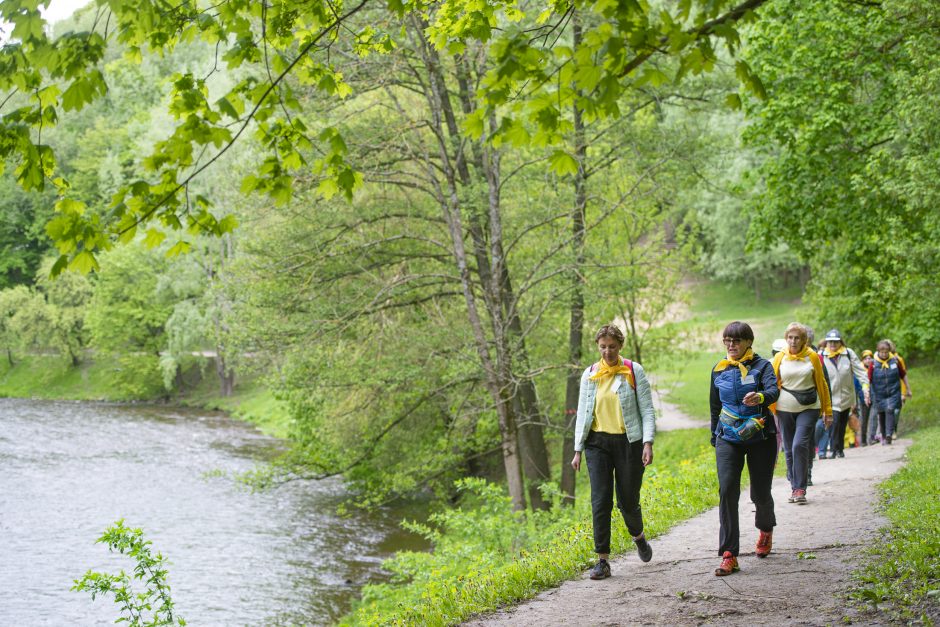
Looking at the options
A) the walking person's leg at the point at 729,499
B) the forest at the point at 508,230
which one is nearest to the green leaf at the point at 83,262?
the walking person's leg at the point at 729,499

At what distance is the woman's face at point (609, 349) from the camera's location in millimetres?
6996

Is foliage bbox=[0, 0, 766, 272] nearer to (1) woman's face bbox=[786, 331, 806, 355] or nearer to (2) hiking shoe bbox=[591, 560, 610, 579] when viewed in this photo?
(2) hiking shoe bbox=[591, 560, 610, 579]

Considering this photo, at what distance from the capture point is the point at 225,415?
4131 cm

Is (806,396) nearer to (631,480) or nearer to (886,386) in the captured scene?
(631,480)

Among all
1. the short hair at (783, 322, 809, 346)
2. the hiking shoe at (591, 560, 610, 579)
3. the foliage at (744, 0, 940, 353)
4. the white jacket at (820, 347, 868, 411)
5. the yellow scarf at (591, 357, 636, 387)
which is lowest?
the hiking shoe at (591, 560, 610, 579)

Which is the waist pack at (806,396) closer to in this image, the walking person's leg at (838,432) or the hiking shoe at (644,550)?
the hiking shoe at (644,550)

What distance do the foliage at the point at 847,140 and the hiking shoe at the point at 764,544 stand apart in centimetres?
1052

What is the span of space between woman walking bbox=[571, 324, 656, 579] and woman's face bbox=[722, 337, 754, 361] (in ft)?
2.24

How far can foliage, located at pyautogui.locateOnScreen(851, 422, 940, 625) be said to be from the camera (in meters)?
5.19

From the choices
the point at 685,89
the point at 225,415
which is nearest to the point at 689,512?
the point at 685,89

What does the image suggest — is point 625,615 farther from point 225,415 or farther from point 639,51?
point 225,415

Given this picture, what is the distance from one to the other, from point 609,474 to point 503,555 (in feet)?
13.7

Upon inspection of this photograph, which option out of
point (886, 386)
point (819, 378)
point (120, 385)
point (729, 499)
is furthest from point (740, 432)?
point (120, 385)

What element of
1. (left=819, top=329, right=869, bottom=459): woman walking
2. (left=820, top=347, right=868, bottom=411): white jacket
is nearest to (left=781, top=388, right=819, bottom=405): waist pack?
(left=819, top=329, right=869, bottom=459): woman walking
